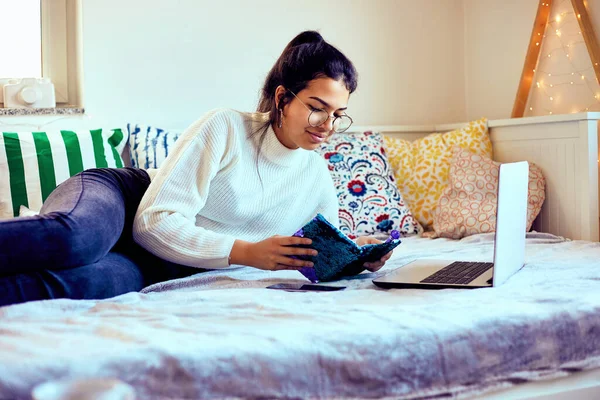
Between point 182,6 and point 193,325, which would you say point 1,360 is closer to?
point 193,325

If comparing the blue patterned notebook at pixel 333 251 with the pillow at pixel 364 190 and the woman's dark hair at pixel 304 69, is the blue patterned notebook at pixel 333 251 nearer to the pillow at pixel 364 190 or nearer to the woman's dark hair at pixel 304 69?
the woman's dark hair at pixel 304 69

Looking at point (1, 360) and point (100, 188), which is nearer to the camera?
point (1, 360)

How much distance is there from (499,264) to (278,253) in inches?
16.9

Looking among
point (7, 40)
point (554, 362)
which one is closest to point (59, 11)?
point (7, 40)

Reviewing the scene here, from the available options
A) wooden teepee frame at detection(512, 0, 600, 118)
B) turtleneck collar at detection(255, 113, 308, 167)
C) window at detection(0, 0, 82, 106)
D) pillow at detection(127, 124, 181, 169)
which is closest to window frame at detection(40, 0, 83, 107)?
window at detection(0, 0, 82, 106)

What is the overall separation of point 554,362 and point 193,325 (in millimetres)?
539

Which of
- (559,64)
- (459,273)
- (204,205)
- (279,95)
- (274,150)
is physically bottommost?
(459,273)

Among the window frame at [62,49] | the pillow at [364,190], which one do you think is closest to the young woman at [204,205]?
the pillow at [364,190]

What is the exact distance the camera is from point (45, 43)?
245 cm

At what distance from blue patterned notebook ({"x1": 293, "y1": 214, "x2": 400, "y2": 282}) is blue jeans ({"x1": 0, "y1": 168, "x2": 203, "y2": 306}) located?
14.6 inches

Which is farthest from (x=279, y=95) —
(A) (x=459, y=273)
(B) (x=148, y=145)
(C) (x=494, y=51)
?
(C) (x=494, y=51)

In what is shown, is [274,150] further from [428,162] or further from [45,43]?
[45,43]

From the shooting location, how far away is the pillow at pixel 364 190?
8.02 feet

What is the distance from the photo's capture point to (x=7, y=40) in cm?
240
